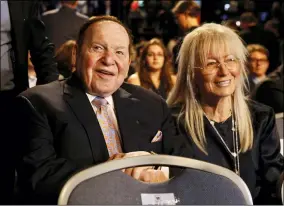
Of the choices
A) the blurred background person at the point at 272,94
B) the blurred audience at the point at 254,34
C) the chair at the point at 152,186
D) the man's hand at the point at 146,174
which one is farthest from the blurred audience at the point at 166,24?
the chair at the point at 152,186

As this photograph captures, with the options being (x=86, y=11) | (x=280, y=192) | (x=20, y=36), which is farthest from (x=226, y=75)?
(x=86, y=11)

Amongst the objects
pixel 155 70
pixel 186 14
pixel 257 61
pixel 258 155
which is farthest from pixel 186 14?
pixel 258 155

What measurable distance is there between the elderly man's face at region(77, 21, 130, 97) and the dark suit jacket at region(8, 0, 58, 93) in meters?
0.77

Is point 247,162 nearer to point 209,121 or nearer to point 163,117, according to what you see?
point 209,121

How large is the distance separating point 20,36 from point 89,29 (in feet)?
2.81

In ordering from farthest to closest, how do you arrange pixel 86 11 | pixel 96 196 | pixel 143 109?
1. pixel 86 11
2. pixel 143 109
3. pixel 96 196

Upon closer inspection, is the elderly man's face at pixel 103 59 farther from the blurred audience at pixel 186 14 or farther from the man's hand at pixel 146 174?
the blurred audience at pixel 186 14

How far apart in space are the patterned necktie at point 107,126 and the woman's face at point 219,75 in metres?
0.57

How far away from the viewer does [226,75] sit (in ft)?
8.46

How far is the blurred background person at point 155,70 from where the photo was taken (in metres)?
4.62

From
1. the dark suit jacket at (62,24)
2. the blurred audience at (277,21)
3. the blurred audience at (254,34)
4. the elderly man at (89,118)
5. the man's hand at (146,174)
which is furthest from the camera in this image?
the blurred audience at (277,21)

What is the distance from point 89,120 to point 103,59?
0.24m

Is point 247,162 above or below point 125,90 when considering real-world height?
below

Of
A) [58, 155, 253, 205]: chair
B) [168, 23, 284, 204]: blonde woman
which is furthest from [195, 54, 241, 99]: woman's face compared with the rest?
[58, 155, 253, 205]: chair
